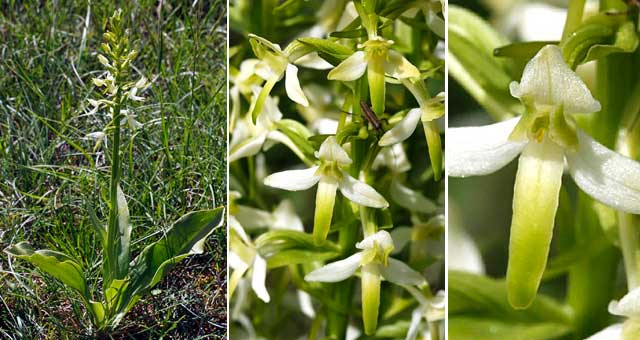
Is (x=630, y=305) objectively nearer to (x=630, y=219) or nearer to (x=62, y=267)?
(x=630, y=219)

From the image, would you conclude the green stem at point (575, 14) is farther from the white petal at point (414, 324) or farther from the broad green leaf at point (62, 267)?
the broad green leaf at point (62, 267)

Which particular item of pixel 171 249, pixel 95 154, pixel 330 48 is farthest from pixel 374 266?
pixel 95 154

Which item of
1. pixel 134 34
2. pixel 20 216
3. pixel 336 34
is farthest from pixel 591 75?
pixel 20 216

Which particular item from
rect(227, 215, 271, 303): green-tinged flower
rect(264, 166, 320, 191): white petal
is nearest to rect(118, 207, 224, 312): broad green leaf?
rect(227, 215, 271, 303): green-tinged flower

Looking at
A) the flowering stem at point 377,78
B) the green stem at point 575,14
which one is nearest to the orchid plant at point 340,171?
the flowering stem at point 377,78

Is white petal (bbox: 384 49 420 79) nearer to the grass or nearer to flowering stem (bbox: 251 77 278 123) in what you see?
flowering stem (bbox: 251 77 278 123)

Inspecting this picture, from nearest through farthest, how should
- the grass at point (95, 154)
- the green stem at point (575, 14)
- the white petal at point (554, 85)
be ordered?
the white petal at point (554, 85) < the green stem at point (575, 14) < the grass at point (95, 154)
